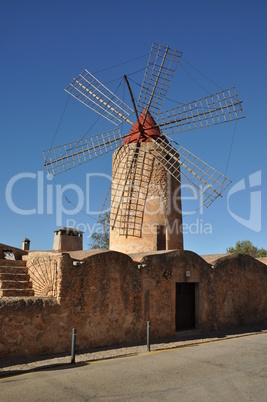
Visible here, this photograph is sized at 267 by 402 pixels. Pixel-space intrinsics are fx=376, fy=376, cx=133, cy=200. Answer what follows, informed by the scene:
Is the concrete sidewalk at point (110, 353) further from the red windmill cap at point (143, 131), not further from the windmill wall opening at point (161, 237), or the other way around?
the red windmill cap at point (143, 131)

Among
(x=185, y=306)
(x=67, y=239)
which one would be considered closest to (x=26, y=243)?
(x=67, y=239)

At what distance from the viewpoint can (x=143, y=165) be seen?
14.1 meters

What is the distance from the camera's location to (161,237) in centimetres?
1364

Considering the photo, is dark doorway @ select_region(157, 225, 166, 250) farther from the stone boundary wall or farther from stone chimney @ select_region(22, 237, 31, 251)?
stone chimney @ select_region(22, 237, 31, 251)

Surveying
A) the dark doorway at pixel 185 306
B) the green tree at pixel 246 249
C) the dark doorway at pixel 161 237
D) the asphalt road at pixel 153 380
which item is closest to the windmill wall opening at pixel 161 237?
the dark doorway at pixel 161 237

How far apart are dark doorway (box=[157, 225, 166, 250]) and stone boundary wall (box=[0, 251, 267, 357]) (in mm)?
2246

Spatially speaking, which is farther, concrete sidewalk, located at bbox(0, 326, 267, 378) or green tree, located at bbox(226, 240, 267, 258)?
green tree, located at bbox(226, 240, 267, 258)

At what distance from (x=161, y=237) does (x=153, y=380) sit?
7926 mm

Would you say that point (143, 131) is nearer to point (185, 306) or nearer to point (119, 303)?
point (185, 306)

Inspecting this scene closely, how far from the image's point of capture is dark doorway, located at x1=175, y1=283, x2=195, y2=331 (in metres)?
11.4

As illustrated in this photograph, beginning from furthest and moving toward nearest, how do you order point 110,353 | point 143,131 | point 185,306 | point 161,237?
point 143,131
point 161,237
point 185,306
point 110,353

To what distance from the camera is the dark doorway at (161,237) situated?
13555mm

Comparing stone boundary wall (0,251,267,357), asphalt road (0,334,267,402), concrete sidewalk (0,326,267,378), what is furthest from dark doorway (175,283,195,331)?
asphalt road (0,334,267,402)

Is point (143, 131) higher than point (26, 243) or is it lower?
higher
